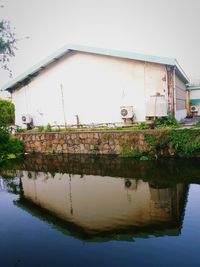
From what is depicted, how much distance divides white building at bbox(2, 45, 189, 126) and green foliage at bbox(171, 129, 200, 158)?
8.12 feet

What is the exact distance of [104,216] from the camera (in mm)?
6973

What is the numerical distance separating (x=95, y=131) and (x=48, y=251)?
10.4m

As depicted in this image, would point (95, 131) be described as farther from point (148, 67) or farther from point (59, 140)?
point (148, 67)

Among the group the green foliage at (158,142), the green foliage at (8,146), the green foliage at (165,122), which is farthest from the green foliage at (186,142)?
the green foliage at (8,146)

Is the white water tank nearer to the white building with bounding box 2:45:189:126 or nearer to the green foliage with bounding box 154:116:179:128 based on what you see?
the white building with bounding box 2:45:189:126

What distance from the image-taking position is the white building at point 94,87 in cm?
1586

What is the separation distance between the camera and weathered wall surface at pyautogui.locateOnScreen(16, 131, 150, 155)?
1420cm

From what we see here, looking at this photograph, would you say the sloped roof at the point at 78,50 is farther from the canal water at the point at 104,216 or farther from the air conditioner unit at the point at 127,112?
the canal water at the point at 104,216

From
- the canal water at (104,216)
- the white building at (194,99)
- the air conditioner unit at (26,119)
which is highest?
the white building at (194,99)

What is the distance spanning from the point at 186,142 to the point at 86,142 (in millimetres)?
6024

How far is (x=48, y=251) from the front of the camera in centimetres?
545

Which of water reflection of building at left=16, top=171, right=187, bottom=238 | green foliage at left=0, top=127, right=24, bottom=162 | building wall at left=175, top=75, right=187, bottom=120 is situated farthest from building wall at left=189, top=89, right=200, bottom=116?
water reflection of building at left=16, top=171, right=187, bottom=238

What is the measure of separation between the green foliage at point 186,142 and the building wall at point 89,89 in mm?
3875

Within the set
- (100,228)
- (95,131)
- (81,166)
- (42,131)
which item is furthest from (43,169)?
(100,228)
